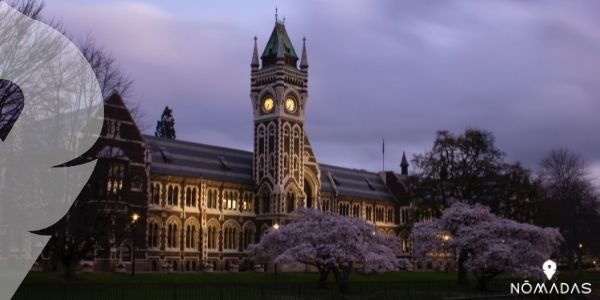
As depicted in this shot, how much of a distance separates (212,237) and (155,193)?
9491 millimetres

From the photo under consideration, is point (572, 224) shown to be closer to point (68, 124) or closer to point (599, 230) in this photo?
point (599, 230)

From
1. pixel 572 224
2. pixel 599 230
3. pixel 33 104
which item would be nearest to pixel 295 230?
pixel 33 104

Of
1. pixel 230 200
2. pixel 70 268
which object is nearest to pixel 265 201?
pixel 230 200

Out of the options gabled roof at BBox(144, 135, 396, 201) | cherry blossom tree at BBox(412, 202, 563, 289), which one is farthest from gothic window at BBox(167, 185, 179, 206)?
cherry blossom tree at BBox(412, 202, 563, 289)

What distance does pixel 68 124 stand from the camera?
46500 mm

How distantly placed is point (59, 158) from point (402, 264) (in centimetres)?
2889

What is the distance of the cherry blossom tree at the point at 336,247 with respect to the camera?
51.3 metres

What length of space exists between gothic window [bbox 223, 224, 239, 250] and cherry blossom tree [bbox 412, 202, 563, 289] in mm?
30252

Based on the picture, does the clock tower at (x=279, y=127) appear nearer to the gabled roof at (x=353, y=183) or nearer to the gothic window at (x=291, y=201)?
the gothic window at (x=291, y=201)

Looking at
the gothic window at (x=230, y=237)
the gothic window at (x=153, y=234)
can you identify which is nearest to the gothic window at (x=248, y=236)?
the gothic window at (x=230, y=237)

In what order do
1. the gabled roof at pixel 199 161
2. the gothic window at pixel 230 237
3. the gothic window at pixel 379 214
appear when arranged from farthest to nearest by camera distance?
the gothic window at pixel 379 214
the gothic window at pixel 230 237
the gabled roof at pixel 199 161

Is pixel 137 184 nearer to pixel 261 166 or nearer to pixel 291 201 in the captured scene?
pixel 261 166

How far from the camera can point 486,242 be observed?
5644cm

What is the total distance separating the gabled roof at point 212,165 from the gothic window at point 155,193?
146cm
